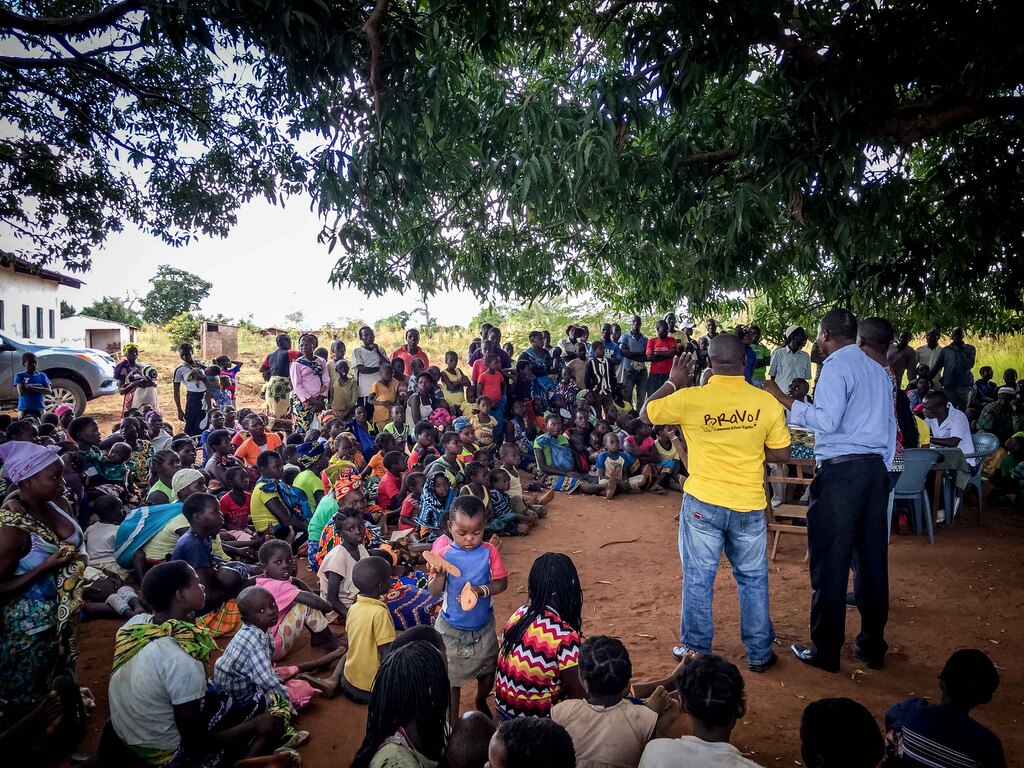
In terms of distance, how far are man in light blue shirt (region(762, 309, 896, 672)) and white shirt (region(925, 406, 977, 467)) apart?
4.25 m

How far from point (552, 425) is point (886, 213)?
5019 mm

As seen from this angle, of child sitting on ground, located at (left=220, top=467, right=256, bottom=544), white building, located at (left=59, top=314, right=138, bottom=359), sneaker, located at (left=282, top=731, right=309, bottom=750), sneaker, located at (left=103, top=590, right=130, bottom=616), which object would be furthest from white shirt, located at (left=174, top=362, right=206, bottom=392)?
white building, located at (left=59, top=314, right=138, bottom=359)

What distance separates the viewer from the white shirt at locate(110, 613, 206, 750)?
278 centimetres

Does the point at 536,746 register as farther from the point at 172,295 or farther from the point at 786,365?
the point at 172,295

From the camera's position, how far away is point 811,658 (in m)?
3.86

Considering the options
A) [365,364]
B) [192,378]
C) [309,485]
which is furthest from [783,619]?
[192,378]

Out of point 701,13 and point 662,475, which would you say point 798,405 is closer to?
point 701,13

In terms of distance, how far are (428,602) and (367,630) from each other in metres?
0.61

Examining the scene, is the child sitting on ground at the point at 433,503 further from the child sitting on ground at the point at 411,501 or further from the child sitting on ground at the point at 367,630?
the child sitting on ground at the point at 367,630

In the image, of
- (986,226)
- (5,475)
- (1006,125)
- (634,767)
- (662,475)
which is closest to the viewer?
(634,767)

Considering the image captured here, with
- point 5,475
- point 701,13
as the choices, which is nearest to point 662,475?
point 701,13

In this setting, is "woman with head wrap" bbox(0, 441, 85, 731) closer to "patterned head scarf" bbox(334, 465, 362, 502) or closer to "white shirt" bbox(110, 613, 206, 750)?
"white shirt" bbox(110, 613, 206, 750)

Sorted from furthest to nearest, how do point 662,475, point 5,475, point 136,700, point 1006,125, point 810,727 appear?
point 662,475 → point 1006,125 → point 5,475 → point 136,700 → point 810,727

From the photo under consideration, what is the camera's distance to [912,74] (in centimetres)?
459
